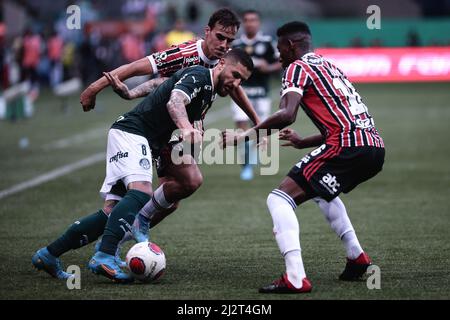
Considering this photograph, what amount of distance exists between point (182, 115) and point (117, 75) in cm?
121

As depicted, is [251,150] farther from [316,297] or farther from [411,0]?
[411,0]

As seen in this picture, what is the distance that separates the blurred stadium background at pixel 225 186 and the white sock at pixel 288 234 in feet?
0.67

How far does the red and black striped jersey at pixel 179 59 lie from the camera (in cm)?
874

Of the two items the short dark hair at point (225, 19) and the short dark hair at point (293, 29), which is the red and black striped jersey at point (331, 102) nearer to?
the short dark hair at point (293, 29)

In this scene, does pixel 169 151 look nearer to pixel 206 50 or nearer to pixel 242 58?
pixel 206 50

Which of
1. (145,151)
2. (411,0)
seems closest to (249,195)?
(145,151)

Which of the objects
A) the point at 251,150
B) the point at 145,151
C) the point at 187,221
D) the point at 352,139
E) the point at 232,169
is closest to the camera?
the point at 352,139

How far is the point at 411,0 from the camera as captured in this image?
44.3 metres

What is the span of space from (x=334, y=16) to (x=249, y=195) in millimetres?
33098

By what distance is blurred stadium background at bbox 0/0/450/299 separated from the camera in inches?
308

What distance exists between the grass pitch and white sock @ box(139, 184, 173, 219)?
1.62 ft

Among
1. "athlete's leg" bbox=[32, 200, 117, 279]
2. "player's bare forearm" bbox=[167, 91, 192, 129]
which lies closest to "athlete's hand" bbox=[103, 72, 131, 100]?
"player's bare forearm" bbox=[167, 91, 192, 129]

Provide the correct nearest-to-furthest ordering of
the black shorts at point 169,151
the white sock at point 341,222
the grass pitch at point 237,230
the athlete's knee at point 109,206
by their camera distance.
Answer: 1. the grass pitch at point 237,230
2. the white sock at point 341,222
3. the athlete's knee at point 109,206
4. the black shorts at point 169,151

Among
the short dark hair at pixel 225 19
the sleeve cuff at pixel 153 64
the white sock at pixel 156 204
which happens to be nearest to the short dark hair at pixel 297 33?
the short dark hair at pixel 225 19
